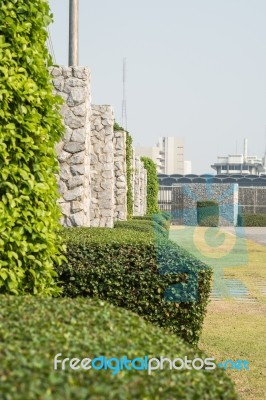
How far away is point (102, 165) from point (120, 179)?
4.06m

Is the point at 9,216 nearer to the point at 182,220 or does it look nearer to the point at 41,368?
the point at 41,368

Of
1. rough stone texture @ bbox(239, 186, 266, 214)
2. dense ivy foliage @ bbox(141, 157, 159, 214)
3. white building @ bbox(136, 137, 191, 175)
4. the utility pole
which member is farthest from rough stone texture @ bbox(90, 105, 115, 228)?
white building @ bbox(136, 137, 191, 175)

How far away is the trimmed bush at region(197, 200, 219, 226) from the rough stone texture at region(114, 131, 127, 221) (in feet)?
78.1

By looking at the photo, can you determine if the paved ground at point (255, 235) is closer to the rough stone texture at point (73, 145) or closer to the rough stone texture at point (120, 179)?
the rough stone texture at point (120, 179)

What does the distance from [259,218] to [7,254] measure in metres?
42.1

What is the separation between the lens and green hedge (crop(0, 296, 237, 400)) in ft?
9.62

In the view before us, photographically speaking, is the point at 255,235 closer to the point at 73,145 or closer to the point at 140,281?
the point at 73,145

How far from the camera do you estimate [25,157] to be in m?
6.30

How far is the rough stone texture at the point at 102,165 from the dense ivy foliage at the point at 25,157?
916cm

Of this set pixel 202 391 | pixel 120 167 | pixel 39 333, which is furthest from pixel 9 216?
pixel 120 167

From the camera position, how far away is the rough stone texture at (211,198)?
159ft

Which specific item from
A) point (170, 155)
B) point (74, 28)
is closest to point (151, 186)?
point (74, 28)

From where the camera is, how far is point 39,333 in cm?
353

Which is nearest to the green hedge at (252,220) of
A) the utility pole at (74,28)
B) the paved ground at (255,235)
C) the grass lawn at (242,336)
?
the paved ground at (255,235)
